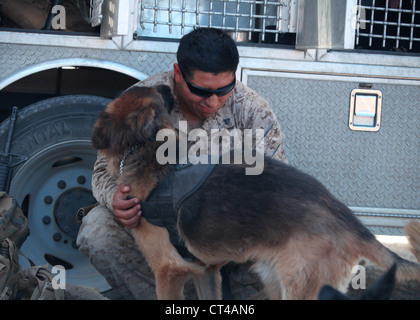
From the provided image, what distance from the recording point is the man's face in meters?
2.86

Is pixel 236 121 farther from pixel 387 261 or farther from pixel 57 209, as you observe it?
pixel 57 209

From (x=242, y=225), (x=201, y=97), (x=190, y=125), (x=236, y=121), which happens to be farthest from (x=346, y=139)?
(x=242, y=225)

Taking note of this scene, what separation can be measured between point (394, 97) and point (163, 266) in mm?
2184

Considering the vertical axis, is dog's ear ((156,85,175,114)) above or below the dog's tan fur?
above

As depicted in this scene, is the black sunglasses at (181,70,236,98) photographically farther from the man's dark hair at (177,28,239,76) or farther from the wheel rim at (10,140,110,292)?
the wheel rim at (10,140,110,292)

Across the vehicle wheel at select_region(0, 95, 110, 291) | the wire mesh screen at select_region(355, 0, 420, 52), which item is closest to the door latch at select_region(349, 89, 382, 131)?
the wire mesh screen at select_region(355, 0, 420, 52)

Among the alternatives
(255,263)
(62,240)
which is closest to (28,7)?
(62,240)

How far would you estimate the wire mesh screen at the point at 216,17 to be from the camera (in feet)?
12.3

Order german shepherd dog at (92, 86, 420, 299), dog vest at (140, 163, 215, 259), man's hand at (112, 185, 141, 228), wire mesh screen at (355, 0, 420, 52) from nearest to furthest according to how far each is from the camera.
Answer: german shepherd dog at (92, 86, 420, 299) → dog vest at (140, 163, 215, 259) → man's hand at (112, 185, 141, 228) → wire mesh screen at (355, 0, 420, 52)

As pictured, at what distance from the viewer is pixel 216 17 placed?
3947mm

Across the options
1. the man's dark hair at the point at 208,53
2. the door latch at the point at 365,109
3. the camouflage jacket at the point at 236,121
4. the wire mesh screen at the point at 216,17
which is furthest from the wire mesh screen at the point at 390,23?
the man's dark hair at the point at 208,53

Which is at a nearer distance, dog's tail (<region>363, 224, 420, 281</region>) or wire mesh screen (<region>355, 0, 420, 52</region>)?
dog's tail (<region>363, 224, 420, 281</region>)

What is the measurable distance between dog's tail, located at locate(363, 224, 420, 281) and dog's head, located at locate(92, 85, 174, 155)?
1.12m
